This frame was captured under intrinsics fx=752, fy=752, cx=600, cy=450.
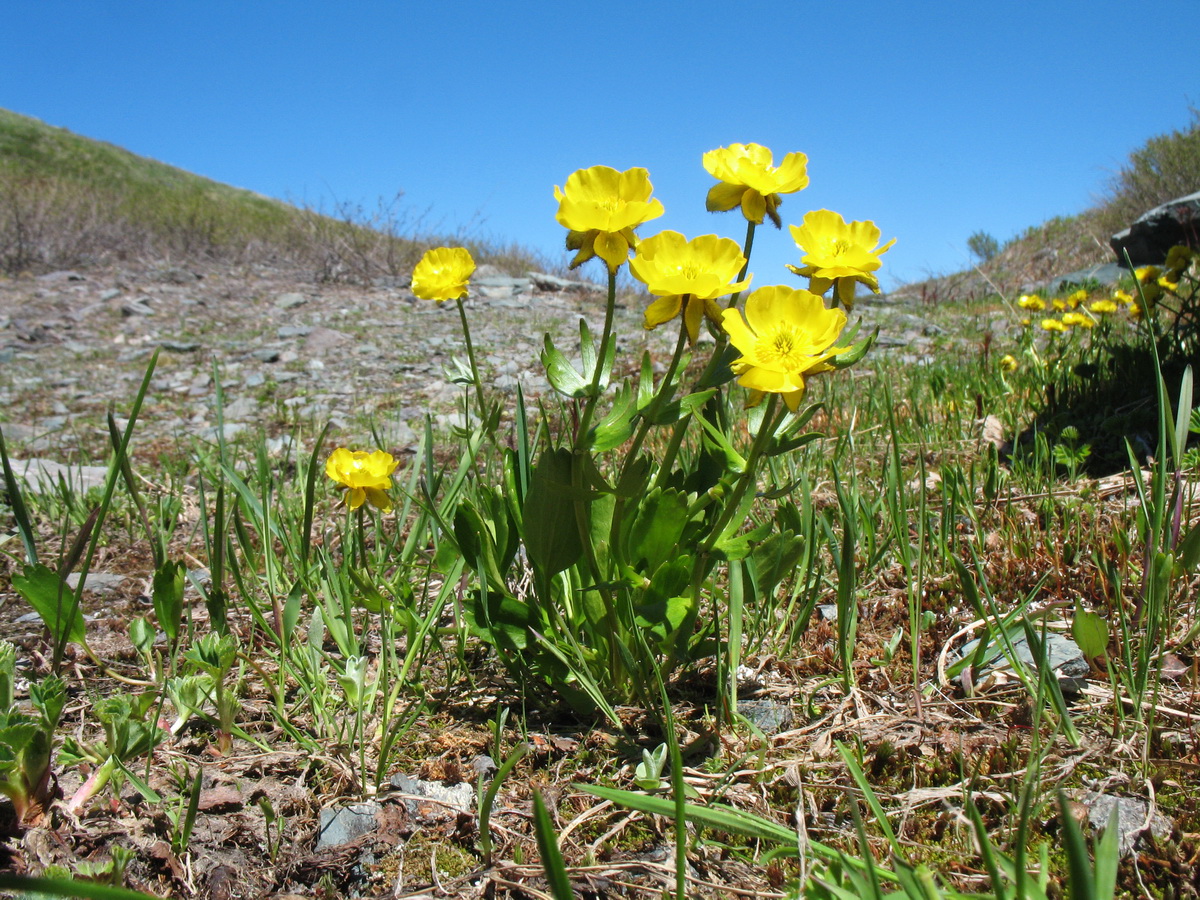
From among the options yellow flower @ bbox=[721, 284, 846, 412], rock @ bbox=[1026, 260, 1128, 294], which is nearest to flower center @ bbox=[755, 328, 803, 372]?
yellow flower @ bbox=[721, 284, 846, 412]

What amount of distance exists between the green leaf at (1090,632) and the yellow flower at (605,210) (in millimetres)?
960

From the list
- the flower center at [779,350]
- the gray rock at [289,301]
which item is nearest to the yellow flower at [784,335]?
the flower center at [779,350]

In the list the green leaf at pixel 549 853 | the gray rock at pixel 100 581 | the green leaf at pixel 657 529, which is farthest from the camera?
the gray rock at pixel 100 581

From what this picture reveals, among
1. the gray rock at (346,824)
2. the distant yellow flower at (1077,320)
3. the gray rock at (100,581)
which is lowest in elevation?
the gray rock at (346,824)

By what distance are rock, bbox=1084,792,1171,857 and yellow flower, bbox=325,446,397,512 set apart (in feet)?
4.34

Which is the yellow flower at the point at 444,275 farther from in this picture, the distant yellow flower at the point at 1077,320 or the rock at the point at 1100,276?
the rock at the point at 1100,276

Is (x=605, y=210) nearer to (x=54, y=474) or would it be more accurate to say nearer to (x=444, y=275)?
(x=444, y=275)

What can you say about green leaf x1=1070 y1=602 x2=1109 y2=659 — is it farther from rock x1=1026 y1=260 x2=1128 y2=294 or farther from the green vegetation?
rock x1=1026 y1=260 x2=1128 y2=294

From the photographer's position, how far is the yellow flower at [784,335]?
3.28 feet

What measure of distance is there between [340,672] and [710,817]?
2.68 feet

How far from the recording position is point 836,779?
1205 millimetres

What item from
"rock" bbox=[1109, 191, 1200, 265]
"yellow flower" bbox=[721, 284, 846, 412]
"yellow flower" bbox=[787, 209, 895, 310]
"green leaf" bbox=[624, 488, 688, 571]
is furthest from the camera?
"rock" bbox=[1109, 191, 1200, 265]

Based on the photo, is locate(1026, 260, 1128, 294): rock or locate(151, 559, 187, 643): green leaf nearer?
locate(151, 559, 187, 643): green leaf

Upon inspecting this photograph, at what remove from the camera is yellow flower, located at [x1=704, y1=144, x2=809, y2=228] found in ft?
3.79
